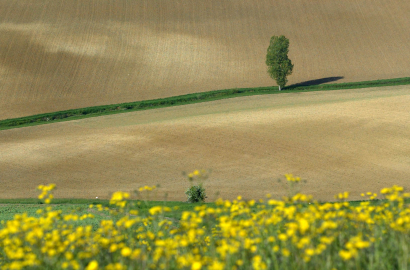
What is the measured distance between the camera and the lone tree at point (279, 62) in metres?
55.6

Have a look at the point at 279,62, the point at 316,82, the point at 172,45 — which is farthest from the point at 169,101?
the point at 172,45

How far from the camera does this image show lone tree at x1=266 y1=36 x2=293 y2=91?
55562 millimetres

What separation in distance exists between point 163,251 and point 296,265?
175cm

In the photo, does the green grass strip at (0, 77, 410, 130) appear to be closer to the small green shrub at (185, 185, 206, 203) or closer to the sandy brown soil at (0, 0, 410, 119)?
the sandy brown soil at (0, 0, 410, 119)

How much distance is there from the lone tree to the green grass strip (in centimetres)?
146

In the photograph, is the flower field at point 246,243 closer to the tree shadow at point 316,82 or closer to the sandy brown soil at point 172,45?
the sandy brown soil at point 172,45

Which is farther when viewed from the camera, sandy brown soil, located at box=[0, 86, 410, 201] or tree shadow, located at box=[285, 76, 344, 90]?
tree shadow, located at box=[285, 76, 344, 90]

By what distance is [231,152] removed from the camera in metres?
30.0

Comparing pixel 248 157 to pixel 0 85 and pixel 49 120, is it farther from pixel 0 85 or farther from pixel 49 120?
pixel 0 85

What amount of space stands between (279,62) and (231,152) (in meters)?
28.9

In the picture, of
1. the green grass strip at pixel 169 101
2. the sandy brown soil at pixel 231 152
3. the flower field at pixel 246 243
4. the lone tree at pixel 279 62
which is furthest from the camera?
the lone tree at pixel 279 62

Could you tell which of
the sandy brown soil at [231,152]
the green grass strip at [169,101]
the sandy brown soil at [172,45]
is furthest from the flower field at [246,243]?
the sandy brown soil at [172,45]

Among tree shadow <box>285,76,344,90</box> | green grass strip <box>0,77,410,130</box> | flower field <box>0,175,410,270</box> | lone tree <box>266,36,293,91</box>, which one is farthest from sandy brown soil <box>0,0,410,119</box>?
flower field <box>0,175,410,270</box>

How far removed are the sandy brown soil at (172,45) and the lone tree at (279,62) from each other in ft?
10.3
